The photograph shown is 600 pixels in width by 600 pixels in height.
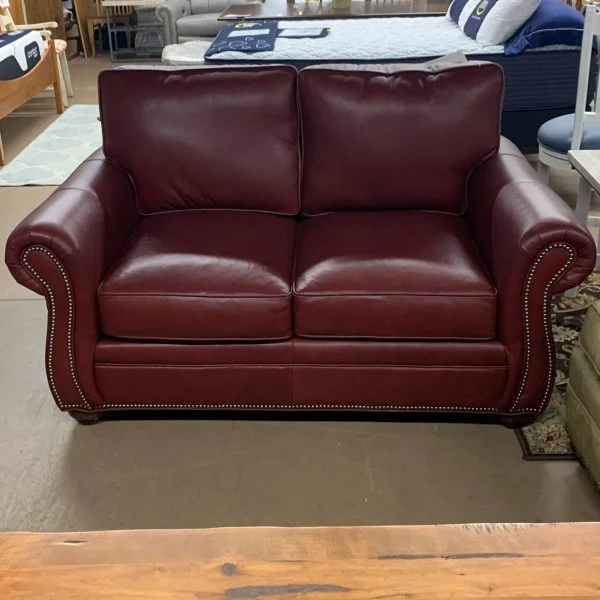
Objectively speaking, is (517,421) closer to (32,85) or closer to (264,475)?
(264,475)

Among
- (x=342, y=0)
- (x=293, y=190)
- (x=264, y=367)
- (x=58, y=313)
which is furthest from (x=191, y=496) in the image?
(x=342, y=0)

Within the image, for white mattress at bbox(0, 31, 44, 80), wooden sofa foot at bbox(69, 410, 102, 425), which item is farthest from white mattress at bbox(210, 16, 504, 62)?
wooden sofa foot at bbox(69, 410, 102, 425)

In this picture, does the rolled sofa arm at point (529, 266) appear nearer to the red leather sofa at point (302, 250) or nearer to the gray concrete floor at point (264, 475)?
the red leather sofa at point (302, 250)

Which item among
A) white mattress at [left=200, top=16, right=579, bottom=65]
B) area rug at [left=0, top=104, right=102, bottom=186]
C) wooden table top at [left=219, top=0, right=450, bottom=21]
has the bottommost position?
area rug at [left=0, top=104, right=102, bottom=186]

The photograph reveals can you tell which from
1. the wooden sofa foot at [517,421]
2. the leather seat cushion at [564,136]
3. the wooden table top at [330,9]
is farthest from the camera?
the wooden table top at [330,9]

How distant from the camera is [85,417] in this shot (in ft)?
7.26

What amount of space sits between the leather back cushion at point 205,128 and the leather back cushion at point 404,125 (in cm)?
11

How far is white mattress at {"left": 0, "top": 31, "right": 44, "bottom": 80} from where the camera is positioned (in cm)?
463

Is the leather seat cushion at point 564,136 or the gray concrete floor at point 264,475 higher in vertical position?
the leather seat cushion at point 564,136

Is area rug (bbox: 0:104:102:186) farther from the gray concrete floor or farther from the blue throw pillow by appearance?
the blue throw pillow

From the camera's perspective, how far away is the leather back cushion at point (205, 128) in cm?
243

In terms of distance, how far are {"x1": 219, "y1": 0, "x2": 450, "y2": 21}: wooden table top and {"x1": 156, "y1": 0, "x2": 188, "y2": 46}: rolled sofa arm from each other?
596 millimetres

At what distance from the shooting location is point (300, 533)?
Result: 49.3 inches

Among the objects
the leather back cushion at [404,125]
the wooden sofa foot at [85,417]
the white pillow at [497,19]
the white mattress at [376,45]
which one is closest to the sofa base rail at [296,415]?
the wooden sofa foot at [85,417]
